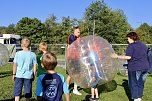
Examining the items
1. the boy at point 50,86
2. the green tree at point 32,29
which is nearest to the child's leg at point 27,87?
the boy at point 50,86

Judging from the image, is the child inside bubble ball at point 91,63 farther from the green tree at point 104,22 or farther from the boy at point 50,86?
the green tree at point 104,22

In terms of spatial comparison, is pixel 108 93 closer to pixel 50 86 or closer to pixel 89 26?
pixel 50 86

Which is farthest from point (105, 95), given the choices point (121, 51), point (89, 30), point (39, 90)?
point (89, 30)

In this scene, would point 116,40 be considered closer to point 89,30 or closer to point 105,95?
point 89,30

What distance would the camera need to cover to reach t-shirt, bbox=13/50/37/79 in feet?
22.8

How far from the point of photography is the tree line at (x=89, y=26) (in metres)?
53.7

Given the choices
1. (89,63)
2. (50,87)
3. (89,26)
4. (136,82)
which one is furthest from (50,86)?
(89,26)

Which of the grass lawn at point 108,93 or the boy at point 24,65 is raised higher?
the boy at point 24,65

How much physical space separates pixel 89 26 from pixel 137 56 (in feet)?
147

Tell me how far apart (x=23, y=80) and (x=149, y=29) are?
230ft

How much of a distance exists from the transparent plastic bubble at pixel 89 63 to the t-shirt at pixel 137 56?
738 mm

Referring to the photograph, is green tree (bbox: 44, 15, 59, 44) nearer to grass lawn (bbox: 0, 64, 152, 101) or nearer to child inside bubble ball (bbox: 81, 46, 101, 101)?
grass lawn (bbox: 0, 64, 152, 101)

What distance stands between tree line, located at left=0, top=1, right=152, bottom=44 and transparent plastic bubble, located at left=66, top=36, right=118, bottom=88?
1586 inches

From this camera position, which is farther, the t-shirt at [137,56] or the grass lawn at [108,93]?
the grass lawn at [108,93]
